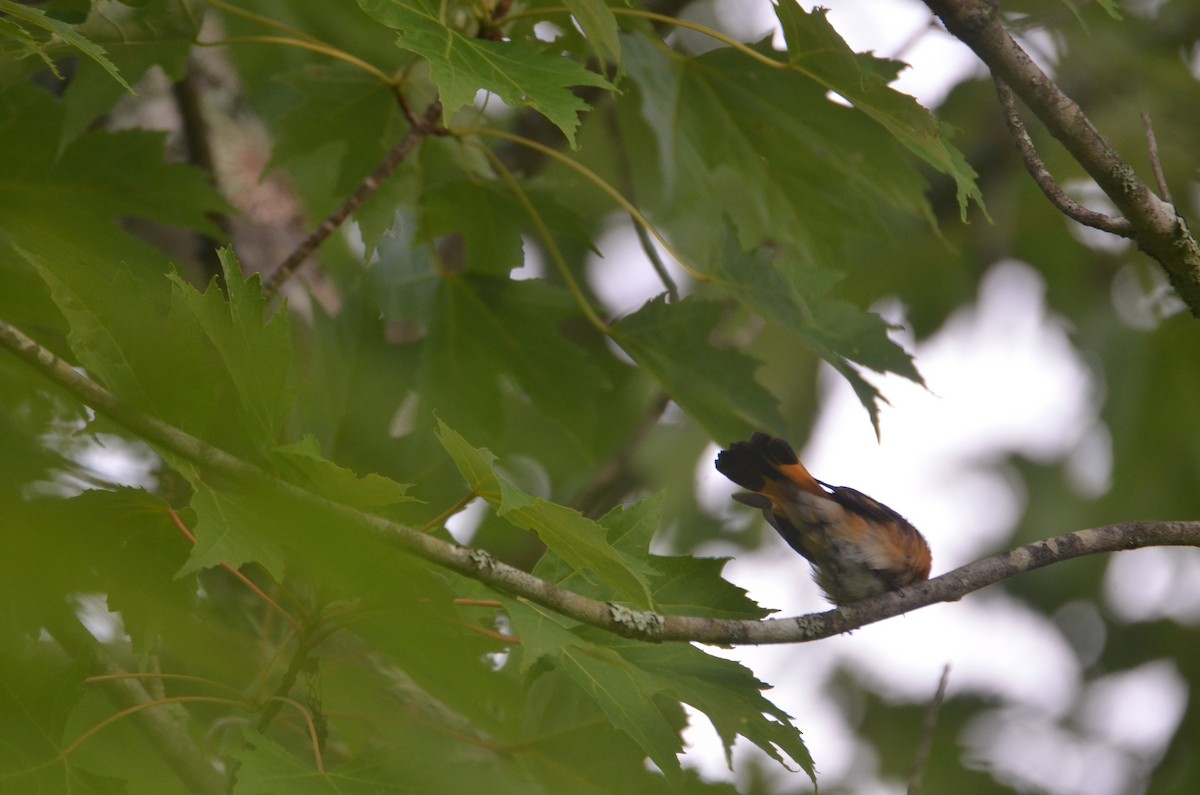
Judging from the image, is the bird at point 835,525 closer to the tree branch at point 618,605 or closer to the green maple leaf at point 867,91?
the tree branch at point 618,605

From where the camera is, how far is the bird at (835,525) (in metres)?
2.21

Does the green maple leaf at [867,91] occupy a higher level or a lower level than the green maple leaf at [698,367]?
higher

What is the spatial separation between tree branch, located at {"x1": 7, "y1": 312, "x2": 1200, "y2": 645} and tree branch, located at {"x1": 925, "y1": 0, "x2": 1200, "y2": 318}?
512 mm

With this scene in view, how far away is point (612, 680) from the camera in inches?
64.0

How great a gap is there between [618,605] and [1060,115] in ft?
3.48

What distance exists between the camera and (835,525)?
2273mm

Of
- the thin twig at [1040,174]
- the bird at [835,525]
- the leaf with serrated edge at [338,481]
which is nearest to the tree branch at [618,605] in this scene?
the leaf with serrated edge at [338,481]

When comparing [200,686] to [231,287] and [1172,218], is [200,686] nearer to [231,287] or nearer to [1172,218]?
[231,287]

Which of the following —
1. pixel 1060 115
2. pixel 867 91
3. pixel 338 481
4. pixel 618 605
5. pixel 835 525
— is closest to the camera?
pixel 338 481

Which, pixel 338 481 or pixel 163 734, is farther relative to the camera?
pixel 163 734

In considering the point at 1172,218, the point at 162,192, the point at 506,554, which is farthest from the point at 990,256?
the point at 162,192

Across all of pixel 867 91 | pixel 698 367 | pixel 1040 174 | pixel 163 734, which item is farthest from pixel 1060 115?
pixel 163 734

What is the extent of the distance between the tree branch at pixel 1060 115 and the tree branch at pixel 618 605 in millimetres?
512

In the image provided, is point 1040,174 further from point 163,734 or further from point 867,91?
point 163,734
